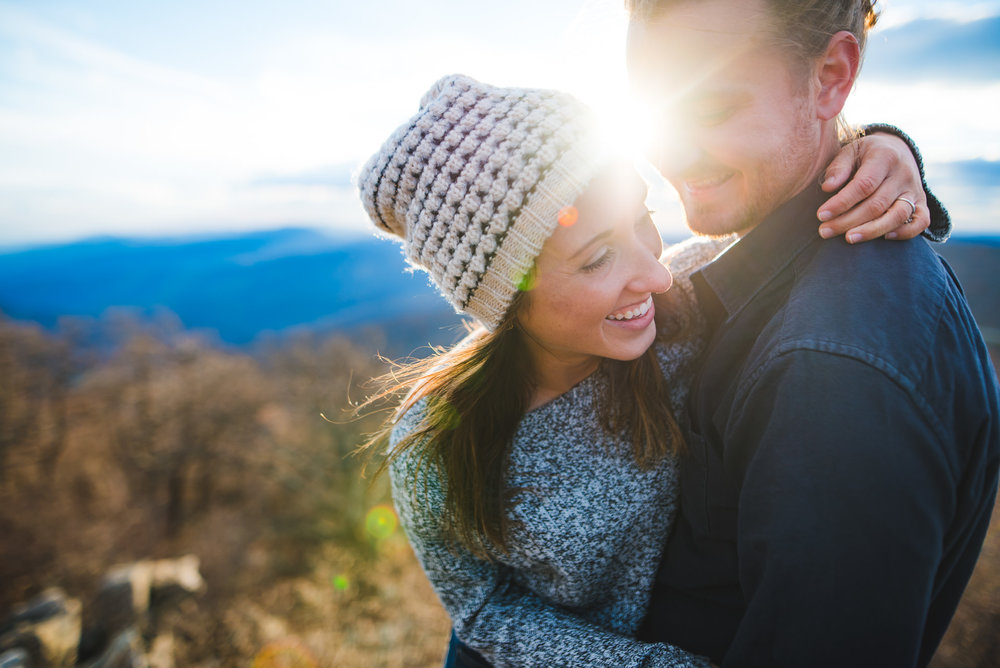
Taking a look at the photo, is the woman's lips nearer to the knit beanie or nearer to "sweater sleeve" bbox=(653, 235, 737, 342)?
"sweater sleeve" bbox=(653, 235, 737, 342)

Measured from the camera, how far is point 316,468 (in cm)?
2181

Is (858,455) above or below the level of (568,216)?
below

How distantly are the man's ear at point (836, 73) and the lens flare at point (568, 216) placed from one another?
0.85 m

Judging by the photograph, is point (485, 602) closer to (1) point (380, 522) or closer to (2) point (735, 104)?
(2) point (735, 104)

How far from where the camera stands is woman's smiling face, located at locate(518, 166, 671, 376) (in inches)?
62.6

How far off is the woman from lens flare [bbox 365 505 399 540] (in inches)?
780

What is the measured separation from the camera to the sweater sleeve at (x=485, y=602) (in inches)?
68.5

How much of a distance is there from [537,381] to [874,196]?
4.12 ft

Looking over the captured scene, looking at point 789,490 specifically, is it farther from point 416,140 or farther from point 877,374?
point 416,140

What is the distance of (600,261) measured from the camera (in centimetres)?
164

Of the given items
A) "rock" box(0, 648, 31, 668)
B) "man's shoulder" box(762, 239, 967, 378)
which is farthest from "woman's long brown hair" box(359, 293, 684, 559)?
"rock" box(0, 648, 31, 668)

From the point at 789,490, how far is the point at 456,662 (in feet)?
5.83

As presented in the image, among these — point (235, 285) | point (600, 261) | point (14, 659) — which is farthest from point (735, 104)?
point (235, 285)

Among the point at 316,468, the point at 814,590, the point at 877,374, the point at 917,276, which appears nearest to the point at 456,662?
the point at 814,590
